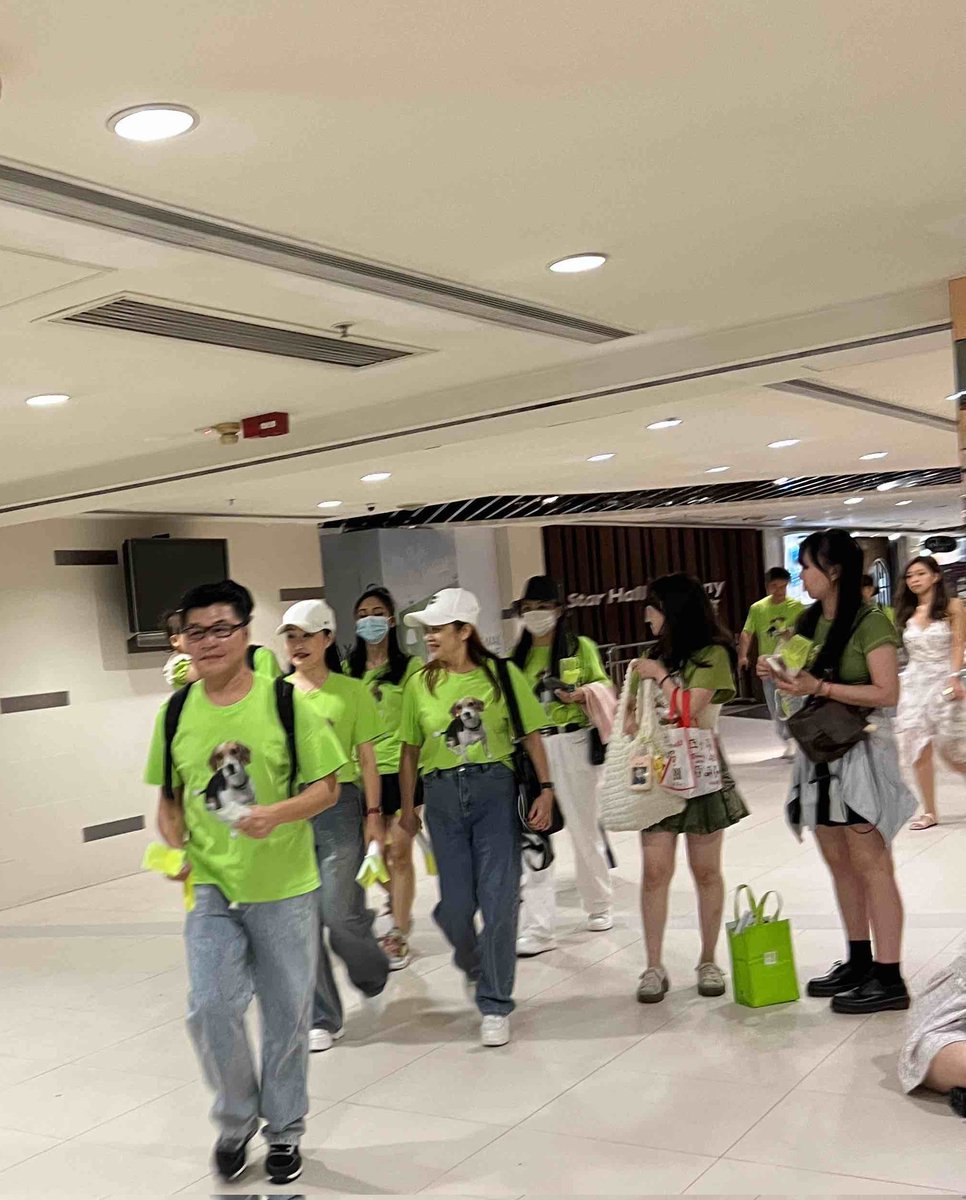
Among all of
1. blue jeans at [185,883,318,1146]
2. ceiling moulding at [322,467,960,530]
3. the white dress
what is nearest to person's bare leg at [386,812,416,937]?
blue jeans at [185,883,318,1146]

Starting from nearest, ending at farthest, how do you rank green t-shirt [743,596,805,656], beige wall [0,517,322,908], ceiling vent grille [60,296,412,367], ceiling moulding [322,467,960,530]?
ceiling vent grille [60,296,412,367] < beige wall [0,517,322,908] < green t-shirt [743,596,805,656] < ceiling moulding [322,467,960,530]

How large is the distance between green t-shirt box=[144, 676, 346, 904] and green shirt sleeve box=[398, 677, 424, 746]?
1.23m

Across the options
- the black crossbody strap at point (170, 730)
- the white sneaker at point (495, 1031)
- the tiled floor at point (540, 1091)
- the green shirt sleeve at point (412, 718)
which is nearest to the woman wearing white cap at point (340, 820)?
the green shirt sleeve at point (412, 718)

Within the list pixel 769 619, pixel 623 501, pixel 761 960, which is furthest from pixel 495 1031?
pixel 623 501

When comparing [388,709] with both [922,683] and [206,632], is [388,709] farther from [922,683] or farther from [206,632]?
[922,683]

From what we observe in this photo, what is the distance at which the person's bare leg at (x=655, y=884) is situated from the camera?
15.5ft

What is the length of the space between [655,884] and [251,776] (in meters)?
1.97

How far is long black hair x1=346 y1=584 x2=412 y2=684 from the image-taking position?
18.4ft

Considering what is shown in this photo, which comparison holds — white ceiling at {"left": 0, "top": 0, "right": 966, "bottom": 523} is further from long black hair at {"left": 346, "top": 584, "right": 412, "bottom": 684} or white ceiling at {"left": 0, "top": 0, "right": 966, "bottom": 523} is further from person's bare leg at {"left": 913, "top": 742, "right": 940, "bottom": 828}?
person's bare leg at {"left": 913, "top": 742, "right": 940, "bottom": 828}

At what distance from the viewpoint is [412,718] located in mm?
4676

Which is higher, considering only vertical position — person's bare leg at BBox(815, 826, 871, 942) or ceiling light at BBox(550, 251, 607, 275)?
ceiling light at BBox(550, 251, 607, 275)

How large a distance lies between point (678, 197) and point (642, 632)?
14119 millimetres

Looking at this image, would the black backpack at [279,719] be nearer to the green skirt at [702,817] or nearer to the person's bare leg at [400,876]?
the green skirt at [702,817]

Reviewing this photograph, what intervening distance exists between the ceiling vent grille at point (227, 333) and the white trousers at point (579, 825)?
2272 millimetres
